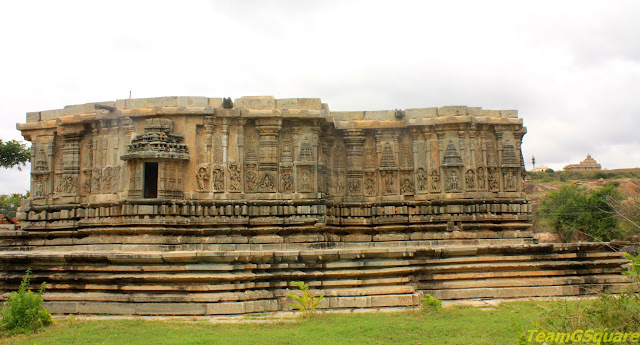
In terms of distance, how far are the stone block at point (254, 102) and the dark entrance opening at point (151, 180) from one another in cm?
264

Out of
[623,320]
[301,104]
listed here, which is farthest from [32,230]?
[623,320]

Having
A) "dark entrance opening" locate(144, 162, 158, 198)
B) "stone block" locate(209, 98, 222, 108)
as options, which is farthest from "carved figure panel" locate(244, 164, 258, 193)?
"dark entrance opening" locate(144, 162, 158, 198)

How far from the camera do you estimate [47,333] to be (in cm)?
831

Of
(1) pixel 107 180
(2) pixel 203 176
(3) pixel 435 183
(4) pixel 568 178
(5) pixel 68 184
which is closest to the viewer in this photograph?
(2) pixel 203 176

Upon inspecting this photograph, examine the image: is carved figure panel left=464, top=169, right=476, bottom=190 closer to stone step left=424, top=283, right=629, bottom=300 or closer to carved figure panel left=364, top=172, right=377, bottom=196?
carved figure panel left=364, top=172, right=377, bottom=196

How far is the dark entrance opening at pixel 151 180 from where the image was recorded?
14.0 meters

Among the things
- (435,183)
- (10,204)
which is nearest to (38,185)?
(435,183)

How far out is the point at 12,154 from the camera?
26438 mm

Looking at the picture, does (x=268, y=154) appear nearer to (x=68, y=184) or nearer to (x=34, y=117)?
(x=68, y=184)

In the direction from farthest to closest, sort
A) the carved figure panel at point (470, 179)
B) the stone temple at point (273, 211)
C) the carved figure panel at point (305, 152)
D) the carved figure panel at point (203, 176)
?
the carved figure panel at point (470, 179), the carved figure panel at point (305, 152), the carved figure panel at point (203, 176), the stone temple at point (273, 211)

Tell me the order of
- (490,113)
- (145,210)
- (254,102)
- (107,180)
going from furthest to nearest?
(490,113), (254,102), (107,180), (145,210)

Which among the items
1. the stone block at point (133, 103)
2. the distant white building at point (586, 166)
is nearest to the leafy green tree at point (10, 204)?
the stone block at point (133, 103)

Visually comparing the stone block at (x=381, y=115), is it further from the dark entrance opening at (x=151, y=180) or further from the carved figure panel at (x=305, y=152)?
the dark entrance opening at (x=151, y=180)

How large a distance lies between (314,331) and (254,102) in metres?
7.04
